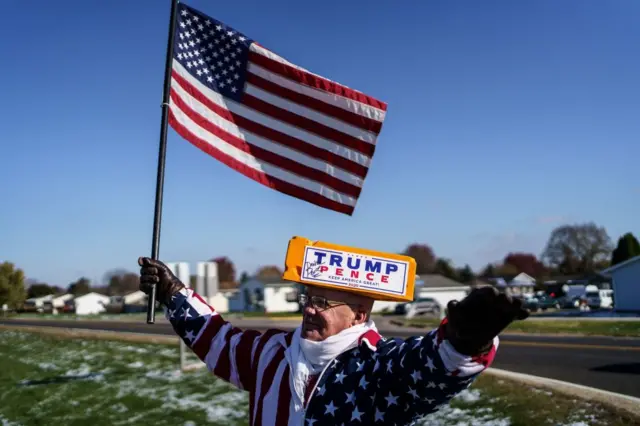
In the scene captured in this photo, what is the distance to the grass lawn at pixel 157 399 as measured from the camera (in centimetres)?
711

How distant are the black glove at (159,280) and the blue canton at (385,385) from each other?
1.24 meters

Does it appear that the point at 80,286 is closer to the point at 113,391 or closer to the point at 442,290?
the point at 442,290

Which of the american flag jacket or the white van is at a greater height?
the white van

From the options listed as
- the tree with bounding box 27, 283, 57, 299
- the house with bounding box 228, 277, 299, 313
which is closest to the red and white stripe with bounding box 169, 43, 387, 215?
the house with bounding box 228, 277, 299, 313

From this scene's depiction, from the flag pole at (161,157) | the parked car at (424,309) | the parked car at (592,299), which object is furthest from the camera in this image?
the parked car at (592,299)

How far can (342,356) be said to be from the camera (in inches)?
109

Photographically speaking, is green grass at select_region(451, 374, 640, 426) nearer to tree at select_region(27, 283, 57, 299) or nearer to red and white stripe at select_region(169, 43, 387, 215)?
red and white stripe at select_region(169, 43, 387, 215)

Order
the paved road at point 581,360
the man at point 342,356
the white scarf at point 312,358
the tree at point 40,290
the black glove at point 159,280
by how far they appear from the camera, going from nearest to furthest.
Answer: the man at point 342,356 < the white scarf at point 312,358 < the black glove at point 159,280 < the paved road at point 581,360 < the tree at point 40,290

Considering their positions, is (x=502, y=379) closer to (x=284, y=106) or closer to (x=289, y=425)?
(x=284, y=106)

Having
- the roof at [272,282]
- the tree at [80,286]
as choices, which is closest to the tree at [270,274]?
the roof at [272,282]

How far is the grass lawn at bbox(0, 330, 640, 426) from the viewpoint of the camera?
711 centimetres

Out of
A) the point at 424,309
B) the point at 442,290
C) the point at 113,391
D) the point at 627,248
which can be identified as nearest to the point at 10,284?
the point at 424,309

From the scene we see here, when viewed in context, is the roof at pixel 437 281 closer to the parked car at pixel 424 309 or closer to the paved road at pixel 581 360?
the parked car at pixel 424 309

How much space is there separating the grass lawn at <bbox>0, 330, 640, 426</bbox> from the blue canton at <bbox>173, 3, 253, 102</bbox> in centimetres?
422
